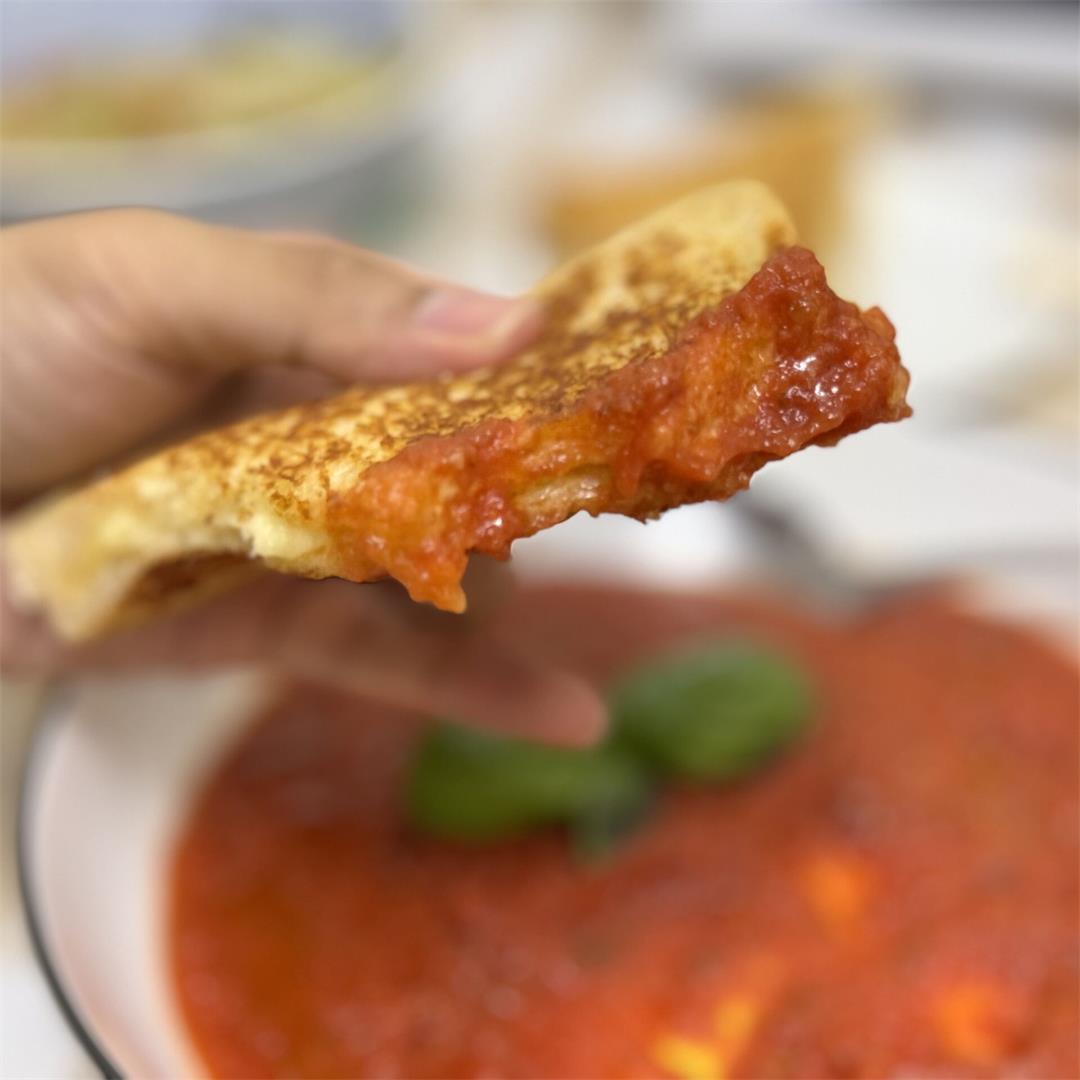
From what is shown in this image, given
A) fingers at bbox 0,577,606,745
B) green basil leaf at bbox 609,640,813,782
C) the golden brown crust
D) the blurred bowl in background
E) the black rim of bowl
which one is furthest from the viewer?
the blurred bowl in background

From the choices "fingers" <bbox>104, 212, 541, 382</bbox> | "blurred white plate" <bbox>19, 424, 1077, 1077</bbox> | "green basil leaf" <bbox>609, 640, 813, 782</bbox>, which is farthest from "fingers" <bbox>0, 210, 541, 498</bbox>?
"green basil leaf" <bbox>609, 640, 813, 782</bbox>

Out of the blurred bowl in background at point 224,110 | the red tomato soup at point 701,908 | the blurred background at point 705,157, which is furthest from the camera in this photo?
the blurred bowl in background at point 224,110

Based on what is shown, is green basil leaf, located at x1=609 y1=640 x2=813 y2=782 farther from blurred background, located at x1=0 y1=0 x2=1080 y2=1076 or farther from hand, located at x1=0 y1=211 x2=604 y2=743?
blurred background, located at x1=0 y1=0 x2=1080 y2=1076

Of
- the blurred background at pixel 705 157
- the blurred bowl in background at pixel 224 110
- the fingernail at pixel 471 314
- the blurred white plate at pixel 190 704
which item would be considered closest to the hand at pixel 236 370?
the fingernail at pixel 471 314

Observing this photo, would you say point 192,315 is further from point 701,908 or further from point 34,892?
point 701,908

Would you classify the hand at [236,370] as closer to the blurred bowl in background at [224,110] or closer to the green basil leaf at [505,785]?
the green basil leaf at [505,785]

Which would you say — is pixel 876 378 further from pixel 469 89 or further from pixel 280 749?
pixel 469 89
